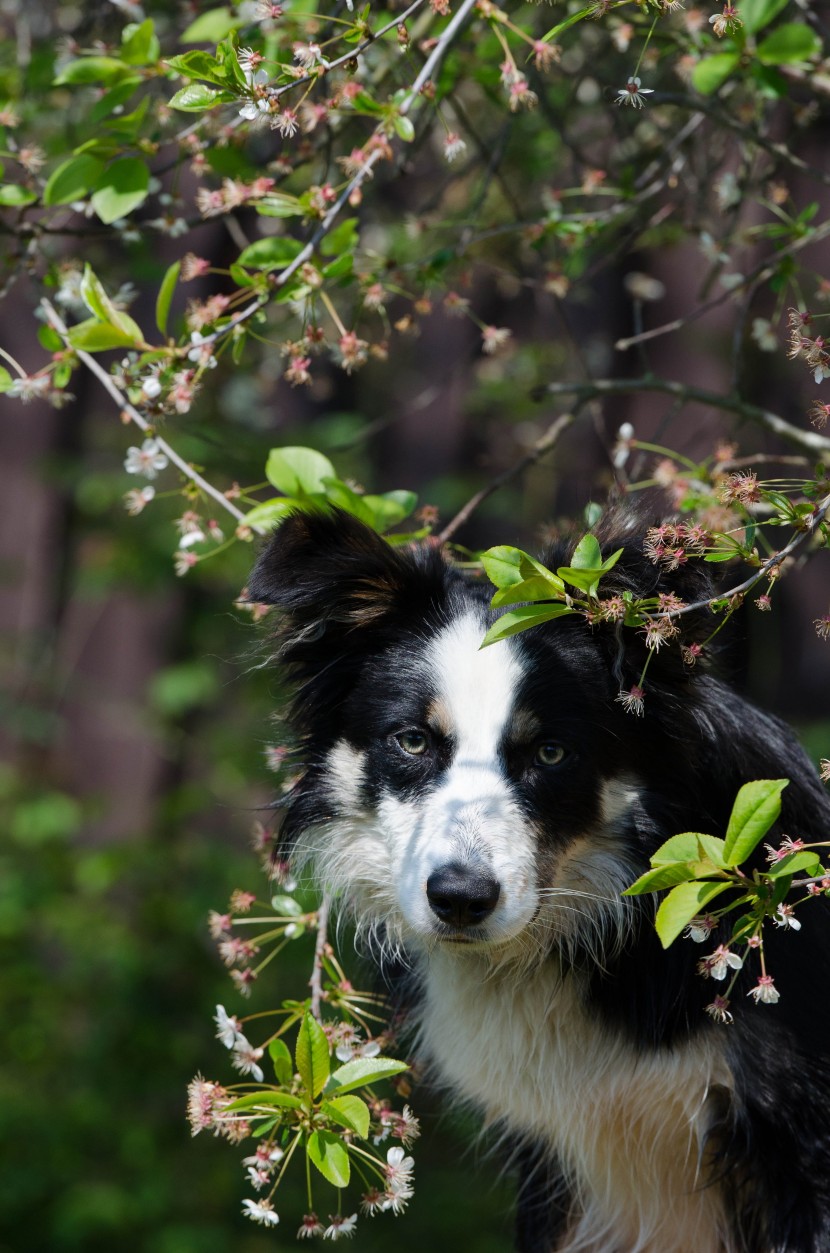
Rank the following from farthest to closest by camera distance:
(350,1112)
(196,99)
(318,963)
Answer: (318,963) → (196,99) → (350,1112)

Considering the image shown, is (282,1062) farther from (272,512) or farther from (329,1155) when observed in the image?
(272,512)

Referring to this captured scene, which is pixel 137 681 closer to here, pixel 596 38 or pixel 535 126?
pixel 535 126

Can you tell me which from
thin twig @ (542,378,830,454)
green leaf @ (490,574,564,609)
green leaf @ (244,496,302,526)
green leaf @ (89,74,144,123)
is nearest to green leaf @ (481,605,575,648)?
green leaf @ (490,574,564,609)

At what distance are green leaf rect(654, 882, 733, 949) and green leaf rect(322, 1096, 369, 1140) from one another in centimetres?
52

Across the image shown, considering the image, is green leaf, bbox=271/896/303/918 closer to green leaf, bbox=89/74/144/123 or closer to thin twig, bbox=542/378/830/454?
thin twig, bbox=542/378/830/454

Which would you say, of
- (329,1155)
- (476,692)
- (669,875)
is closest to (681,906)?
(669,875)

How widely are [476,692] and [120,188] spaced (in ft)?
3.55

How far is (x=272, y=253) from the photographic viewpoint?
A: 2.43m

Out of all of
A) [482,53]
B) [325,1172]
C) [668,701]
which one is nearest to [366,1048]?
[325,1172]

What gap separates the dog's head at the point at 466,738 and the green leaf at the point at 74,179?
2.34 ft

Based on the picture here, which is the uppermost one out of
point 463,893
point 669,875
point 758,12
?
point 758,12

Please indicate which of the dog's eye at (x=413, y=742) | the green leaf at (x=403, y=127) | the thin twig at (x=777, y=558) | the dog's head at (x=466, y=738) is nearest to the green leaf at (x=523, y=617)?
the thin twig at (x=777, y=558)

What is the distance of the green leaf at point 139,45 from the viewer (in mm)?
2428

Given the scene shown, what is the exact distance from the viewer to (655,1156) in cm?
260
